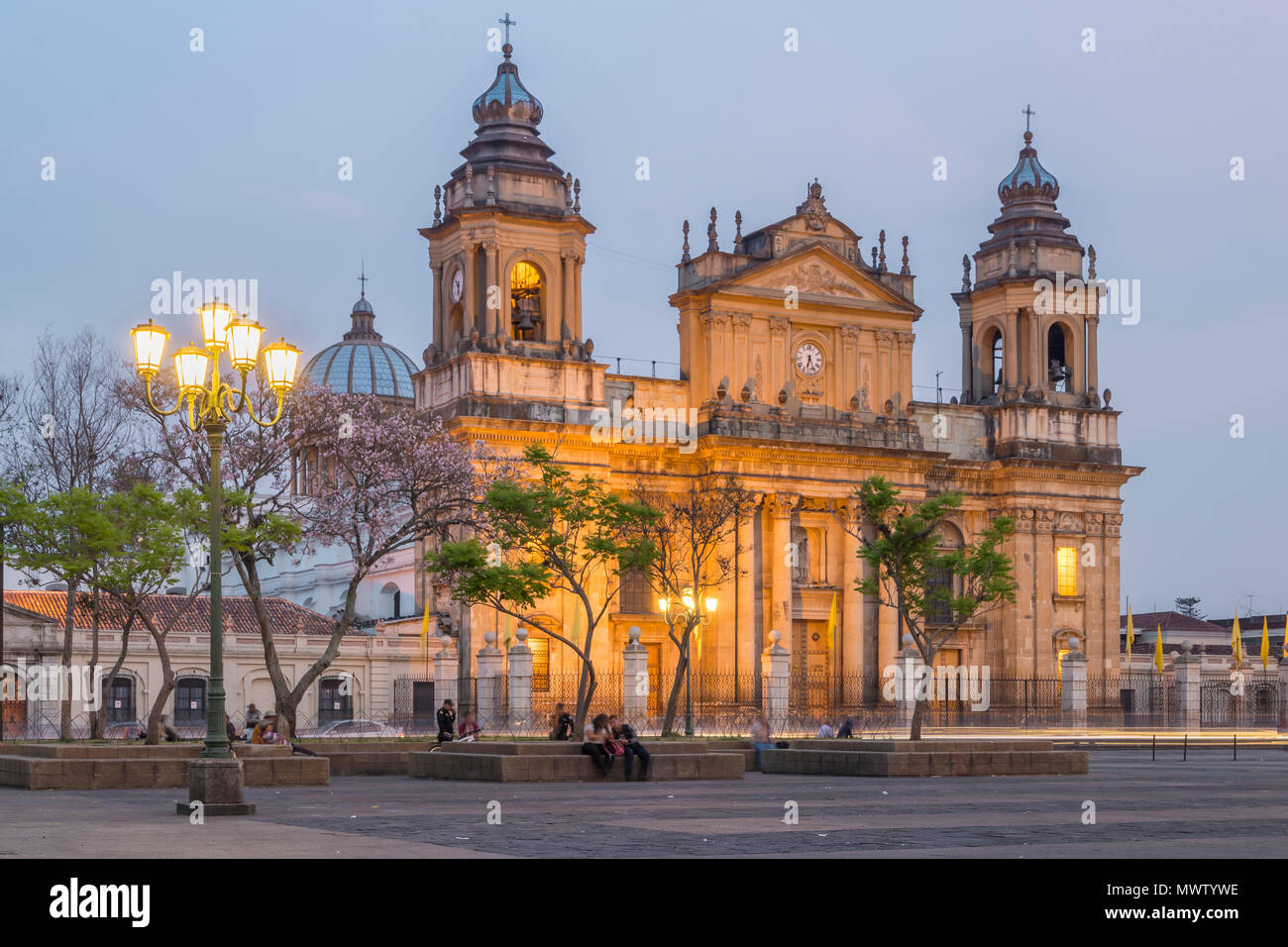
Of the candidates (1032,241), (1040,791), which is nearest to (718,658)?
(1032,241)

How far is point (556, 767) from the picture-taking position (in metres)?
27.3

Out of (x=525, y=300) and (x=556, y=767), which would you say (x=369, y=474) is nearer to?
(x=556, y=767)

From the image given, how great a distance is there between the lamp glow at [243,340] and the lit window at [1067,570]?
53.0 m

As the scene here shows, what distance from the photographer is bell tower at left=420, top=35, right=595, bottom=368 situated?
58531 millimetres

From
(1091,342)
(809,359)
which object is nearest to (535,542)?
(809,359)

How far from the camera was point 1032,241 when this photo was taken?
2773 inches

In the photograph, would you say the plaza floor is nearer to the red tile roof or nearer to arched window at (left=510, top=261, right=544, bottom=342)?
the red tile roof

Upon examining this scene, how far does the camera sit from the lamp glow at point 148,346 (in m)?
20.2

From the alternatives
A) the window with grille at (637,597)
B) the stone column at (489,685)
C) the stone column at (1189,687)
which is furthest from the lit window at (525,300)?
the stone column at (1189,687)

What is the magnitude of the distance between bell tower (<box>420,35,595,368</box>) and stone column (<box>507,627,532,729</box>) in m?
11.8

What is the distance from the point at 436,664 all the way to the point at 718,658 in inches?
401

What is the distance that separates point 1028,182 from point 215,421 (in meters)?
57.9

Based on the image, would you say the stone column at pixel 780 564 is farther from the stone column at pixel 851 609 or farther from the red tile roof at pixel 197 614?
the red tile roof at pixel 197 614

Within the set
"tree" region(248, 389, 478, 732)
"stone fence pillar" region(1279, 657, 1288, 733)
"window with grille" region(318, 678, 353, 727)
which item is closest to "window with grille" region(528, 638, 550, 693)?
"window with grille" region(318, 678, 353, 727)
